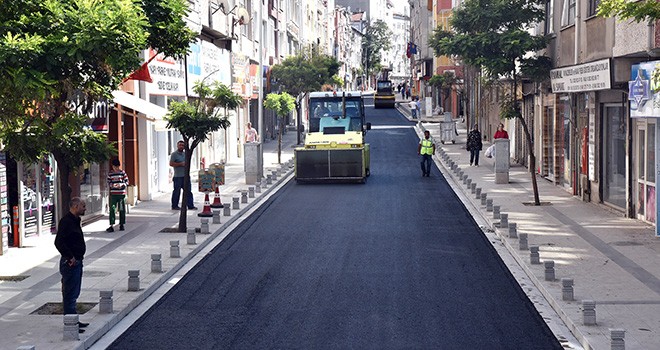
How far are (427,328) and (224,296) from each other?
382cm

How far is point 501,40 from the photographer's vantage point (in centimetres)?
3244

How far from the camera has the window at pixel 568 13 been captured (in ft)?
99.0

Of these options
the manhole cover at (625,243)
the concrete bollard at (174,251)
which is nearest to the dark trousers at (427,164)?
the manhole cover at (625,243)

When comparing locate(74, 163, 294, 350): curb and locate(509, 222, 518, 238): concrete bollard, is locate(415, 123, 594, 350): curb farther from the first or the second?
locate(74, 163, 294, 350): curb

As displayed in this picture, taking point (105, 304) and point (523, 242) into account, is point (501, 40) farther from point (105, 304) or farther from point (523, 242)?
point (105, 304)

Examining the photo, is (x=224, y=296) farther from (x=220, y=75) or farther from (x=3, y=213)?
(x=220, y=75)

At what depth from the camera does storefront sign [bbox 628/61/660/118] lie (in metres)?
20.8

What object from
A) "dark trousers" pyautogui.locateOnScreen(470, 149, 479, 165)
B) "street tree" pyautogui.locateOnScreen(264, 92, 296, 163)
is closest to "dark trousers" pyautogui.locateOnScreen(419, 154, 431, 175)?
"dark trousers" pyautogui.locateOnScreen(470, 149, 479, 165)

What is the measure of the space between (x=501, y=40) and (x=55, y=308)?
2133 cm

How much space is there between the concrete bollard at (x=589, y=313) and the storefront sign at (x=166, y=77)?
62.4 ft

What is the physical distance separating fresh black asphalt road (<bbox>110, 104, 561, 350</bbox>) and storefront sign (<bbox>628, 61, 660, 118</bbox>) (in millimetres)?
4462

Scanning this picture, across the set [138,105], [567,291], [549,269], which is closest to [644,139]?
[549,269]

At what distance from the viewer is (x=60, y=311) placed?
1431 centimetres

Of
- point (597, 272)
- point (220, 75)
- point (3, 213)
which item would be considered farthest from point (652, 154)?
point (220, 75)
